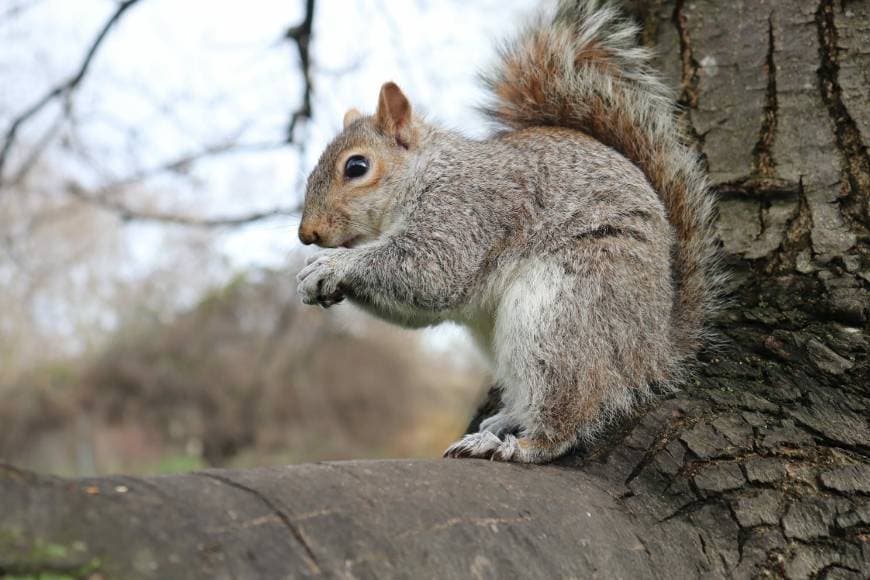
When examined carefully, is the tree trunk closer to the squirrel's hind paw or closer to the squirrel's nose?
the squirrel's hind paw

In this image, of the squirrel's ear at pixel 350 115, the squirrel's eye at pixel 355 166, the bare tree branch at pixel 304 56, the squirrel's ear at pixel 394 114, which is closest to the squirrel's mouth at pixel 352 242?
the squirrel's eye at pixel 355 166

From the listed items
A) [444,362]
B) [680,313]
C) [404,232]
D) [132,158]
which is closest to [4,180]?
[132,158]

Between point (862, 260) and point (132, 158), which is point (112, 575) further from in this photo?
point (132, 158)

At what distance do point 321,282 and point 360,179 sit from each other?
37cm

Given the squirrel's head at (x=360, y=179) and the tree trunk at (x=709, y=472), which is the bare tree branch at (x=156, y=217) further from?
the tree trunk at (x=709, y=472)

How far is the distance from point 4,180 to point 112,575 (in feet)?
10.1

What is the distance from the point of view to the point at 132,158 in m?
3.31

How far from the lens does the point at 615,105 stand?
7.22 ft

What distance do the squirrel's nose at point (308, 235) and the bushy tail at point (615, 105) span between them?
64 centimetres

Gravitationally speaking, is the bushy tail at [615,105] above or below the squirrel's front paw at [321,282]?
above

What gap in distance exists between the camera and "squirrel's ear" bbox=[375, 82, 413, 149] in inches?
95.9

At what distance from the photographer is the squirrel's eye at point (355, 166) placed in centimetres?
234

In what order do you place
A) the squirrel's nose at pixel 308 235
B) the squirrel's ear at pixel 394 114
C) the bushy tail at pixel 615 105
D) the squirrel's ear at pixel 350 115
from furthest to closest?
1. the squirrel's ear at pixel 350 115
2. the squirrel's ear at pixel 394 114
3. the squirrel's nose at pixel 308 235
4. the bushy tail at pixel 615 105

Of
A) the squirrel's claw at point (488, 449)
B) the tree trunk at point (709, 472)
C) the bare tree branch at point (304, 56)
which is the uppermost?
the bare tree branch at point (304, 56)
